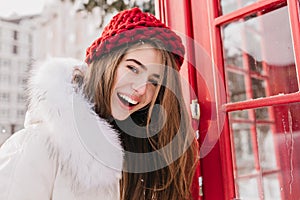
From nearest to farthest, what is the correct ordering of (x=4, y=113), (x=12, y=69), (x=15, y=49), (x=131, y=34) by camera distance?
(x=131, y=34) → (x=4, y=113) → (x=12, y=69) → (x=15, y=49)

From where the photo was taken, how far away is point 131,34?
1136 mm

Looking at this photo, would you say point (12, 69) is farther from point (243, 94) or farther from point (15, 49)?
point (243, 94)

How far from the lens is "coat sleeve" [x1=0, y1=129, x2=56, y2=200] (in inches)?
37.2

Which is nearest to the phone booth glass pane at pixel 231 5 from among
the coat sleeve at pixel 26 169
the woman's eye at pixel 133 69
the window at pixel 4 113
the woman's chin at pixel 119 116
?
the woman's eye at pixel 133 69

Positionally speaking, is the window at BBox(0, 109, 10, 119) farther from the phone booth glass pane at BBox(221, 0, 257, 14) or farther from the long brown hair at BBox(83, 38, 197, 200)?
the phone booth glass pane at BBox(221, 0, 257, 14)

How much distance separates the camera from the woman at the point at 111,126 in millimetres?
1032

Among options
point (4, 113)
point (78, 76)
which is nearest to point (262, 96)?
point (78, 76)

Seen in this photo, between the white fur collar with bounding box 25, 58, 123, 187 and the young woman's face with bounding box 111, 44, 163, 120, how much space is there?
94mm

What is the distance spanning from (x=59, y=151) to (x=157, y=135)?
43cm

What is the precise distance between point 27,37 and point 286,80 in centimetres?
313

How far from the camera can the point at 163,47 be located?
3.88 feet

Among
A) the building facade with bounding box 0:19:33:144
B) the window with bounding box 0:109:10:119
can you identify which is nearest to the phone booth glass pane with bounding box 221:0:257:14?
the building facade with bounding box 0:19:33:144

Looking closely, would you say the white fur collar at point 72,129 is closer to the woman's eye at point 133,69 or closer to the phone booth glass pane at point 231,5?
the woman's eye at point 133,69

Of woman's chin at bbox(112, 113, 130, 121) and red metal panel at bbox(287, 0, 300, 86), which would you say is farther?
woman's chin at bbox(112, 113, 130, 121)
